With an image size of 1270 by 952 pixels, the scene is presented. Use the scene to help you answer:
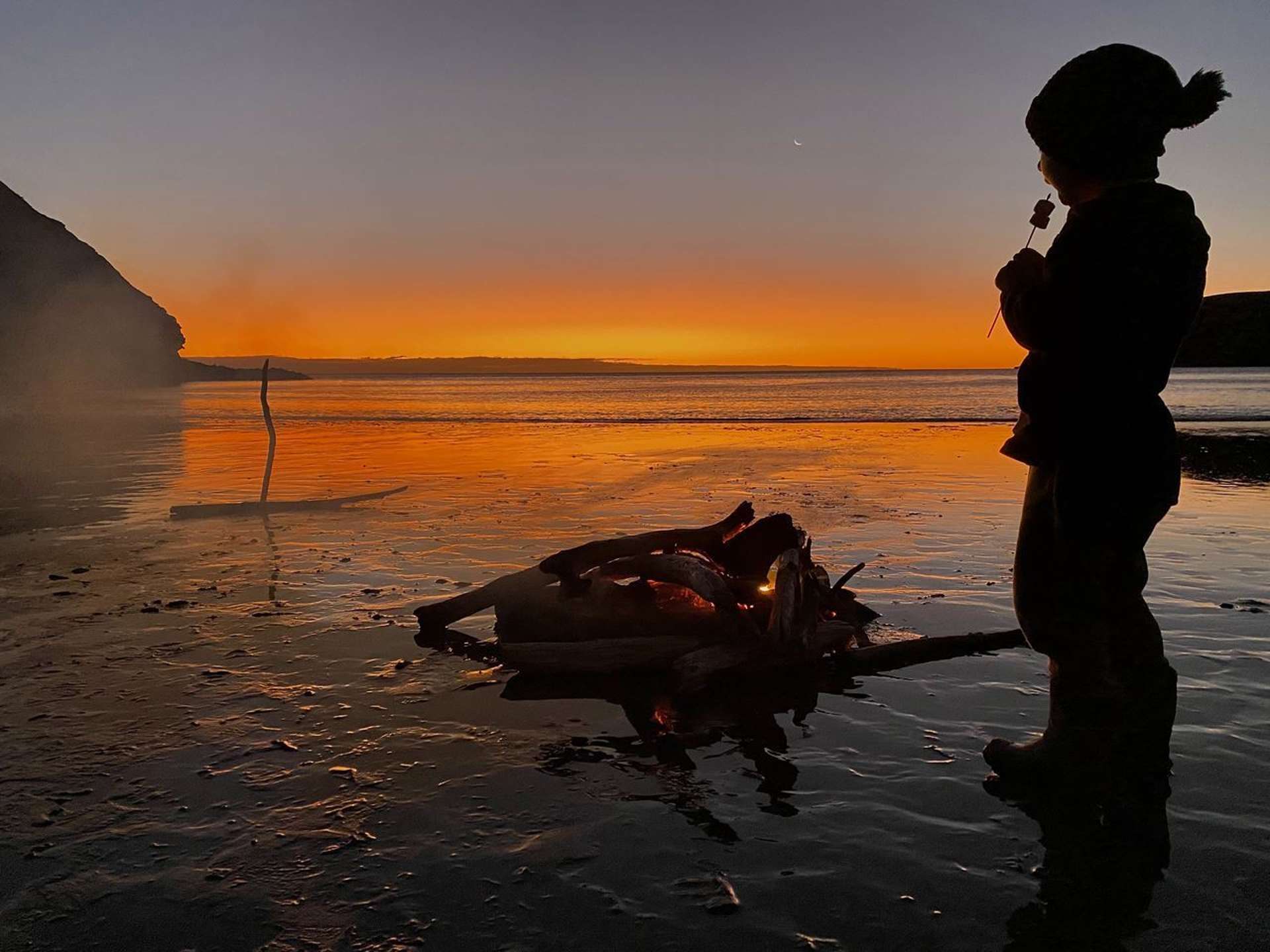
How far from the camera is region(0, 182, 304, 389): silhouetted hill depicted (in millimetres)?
99562

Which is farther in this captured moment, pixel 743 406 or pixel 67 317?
pixel 67 317

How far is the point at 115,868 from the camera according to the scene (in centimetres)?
384

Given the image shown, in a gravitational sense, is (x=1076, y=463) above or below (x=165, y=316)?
below

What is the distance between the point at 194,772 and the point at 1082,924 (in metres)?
4.50

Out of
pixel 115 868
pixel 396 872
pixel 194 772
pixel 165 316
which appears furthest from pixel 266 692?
pixel 165 316

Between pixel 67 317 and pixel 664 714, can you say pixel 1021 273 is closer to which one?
pixel 664 714

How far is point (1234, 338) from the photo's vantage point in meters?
136

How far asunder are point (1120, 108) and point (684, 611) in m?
4.40

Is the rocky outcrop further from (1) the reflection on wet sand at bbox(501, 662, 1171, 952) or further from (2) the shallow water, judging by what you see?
(1) the reflection on wet sand at bbox(501, 662, 1171, 952)

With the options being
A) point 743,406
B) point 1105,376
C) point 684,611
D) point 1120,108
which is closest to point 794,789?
point 684,611

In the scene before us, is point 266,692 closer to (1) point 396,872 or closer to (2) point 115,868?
(2) point 115,868

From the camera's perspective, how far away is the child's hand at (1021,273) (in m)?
4.13

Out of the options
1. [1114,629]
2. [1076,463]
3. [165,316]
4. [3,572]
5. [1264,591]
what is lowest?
[3,572]

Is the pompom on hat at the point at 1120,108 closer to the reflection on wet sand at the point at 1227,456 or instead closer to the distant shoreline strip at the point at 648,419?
the reflection on wet sand at the point at 1227,456
